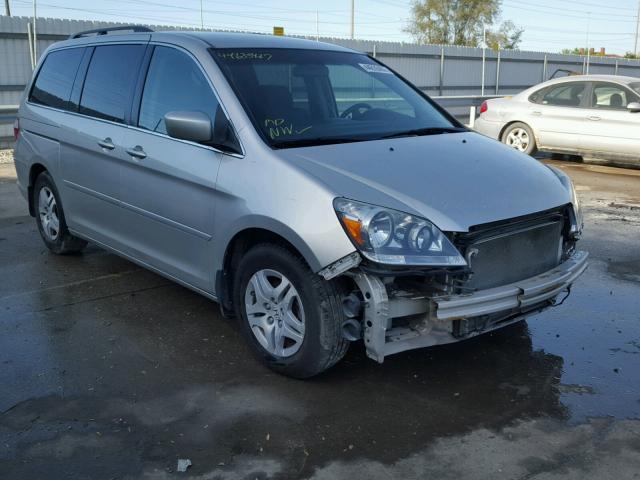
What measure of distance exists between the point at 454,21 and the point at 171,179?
199 feet

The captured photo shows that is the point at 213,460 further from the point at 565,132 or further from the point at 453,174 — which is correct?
the point at 565,132

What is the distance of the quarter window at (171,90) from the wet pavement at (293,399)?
1.41 metres

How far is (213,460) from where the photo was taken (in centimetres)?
325

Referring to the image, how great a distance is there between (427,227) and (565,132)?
9129 mm

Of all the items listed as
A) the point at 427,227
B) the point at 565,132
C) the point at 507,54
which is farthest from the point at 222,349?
the point at 507,54

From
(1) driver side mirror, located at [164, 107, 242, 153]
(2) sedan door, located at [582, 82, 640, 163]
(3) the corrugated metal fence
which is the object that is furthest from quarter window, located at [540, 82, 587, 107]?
(1) driver side mirror, located at [164, 107, 242, 153]

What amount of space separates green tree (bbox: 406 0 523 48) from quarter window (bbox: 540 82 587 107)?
5002 centimetres

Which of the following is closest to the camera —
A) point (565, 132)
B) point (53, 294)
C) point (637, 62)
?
point (53, 294)

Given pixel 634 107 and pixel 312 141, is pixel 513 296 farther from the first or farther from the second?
pixel 634 107

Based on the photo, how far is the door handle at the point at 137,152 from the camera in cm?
473

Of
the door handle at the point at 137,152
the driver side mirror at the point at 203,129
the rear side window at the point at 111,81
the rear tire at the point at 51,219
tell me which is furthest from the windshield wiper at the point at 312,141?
the rear tire at the point at 51,219

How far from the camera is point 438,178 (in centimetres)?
393

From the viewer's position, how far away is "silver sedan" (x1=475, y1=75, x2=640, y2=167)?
36.6ft

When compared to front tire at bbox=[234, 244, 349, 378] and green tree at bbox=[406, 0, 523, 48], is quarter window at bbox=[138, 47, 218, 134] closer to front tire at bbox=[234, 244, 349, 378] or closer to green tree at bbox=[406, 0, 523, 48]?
front tire at bbox=[234, 244, 349, 378]
